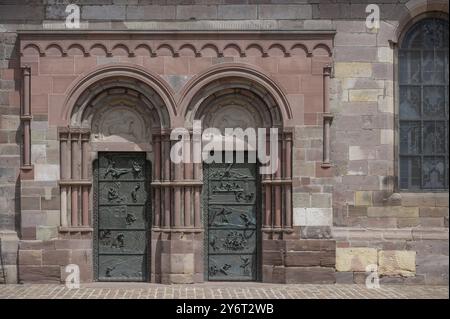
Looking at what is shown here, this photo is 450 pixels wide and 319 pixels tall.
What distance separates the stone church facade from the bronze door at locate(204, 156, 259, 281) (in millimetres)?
24

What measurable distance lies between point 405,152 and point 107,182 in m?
5.10

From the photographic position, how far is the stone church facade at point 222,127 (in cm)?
1074

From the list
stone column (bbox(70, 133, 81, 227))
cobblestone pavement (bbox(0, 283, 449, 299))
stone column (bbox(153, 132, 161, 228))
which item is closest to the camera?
cobblestone pavement (bbox(0, 283, 449, 299))

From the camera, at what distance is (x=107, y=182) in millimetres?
11055

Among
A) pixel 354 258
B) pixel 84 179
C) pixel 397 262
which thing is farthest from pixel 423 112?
pixel 84 179

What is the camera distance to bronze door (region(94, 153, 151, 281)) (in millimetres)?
11047

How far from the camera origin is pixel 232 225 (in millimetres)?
11039

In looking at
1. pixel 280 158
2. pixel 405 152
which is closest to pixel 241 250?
pixel 280 158

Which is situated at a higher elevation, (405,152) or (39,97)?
(39,97)

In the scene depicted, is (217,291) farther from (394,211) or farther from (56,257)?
(394,211)

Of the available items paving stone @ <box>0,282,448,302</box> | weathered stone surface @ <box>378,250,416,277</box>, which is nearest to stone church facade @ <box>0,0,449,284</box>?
weathered stone surface @ <box>378,250,416,277</box>

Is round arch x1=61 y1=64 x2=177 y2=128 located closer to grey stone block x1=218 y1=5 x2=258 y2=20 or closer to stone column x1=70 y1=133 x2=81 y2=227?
stone column x1=70 y1=133 x2=81 y2=227

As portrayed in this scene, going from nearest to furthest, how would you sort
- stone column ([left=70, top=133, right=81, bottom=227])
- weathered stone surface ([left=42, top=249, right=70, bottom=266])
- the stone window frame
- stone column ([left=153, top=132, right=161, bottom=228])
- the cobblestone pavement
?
the cobblestone pavement → weathered stone surface ([left=42, top=249, right=70, bottom=266]) → stone column ([left=70, top=133, right=81, bottom=227]) → stone column ([left=153, top=132, right=161, bottom=228]) → the stone window frame

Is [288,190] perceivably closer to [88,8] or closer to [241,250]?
[241,250]
